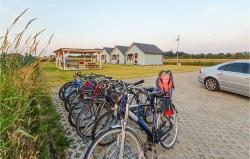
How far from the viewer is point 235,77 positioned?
24.5 feet

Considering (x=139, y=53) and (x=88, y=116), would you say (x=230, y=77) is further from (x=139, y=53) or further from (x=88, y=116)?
(x=139, y=53)

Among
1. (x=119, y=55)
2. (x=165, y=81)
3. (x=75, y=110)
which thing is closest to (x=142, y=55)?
(x=119, y=55)

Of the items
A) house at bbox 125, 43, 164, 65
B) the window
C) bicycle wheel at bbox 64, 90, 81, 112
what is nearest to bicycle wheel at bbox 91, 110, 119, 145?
bicycle wheel at bbox 64, 90, 81, 112

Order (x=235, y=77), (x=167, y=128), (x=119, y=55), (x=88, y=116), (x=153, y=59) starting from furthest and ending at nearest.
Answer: (x=119, y=55) → (x=153, y=59) → (x=235, y=77) → (x=88, y=116) → (x=167, y=128)

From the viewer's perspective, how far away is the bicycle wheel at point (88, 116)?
3.64 meters

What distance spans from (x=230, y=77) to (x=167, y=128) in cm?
572

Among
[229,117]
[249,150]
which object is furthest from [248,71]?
[249,150]

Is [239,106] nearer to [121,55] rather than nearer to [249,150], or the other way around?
[249,150]

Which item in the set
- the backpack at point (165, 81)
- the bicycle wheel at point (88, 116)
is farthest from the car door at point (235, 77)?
the bicycle wheel at point (88, 116)

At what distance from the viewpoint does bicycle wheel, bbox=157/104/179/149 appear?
3.25 m

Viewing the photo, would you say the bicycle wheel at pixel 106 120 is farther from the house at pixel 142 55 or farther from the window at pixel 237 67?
the house at pixel 142 55

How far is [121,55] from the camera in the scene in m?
40.5

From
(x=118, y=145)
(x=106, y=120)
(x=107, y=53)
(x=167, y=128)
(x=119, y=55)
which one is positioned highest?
(x=107, y=53)

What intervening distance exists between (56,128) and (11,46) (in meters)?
2.67
